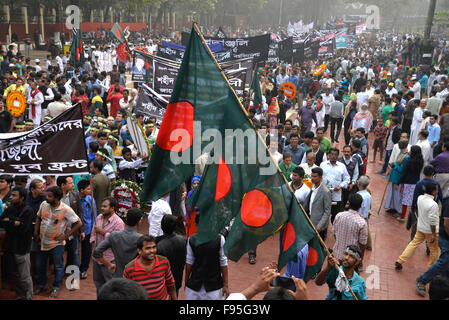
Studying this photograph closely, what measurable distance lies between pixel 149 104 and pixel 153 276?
5.51m

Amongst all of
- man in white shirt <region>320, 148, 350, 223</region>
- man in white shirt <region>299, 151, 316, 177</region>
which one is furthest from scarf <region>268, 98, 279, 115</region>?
man in white shirt <region>320, 148, 350, 223</region>

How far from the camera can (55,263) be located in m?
5.99

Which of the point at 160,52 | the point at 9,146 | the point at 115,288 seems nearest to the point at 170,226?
the point at 115,288

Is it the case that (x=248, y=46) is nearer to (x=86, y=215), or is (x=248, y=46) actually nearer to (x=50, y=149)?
(x=86, y=215)

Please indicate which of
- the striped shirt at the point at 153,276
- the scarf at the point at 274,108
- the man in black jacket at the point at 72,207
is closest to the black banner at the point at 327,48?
the scarf at the point at 274,108

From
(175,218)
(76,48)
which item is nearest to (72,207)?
(175,218)

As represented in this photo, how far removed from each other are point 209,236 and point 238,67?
689cm

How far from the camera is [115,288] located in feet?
10.6

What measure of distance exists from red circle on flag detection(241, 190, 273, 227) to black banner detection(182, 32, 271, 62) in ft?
33.8

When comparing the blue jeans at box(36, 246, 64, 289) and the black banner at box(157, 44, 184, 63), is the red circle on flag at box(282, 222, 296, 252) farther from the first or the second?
the black banner at box(157, 44, 184, 63)

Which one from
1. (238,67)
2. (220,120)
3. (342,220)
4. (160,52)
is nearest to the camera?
(220,120)

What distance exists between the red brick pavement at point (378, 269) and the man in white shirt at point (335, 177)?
84cm

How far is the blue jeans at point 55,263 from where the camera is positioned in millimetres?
5930
